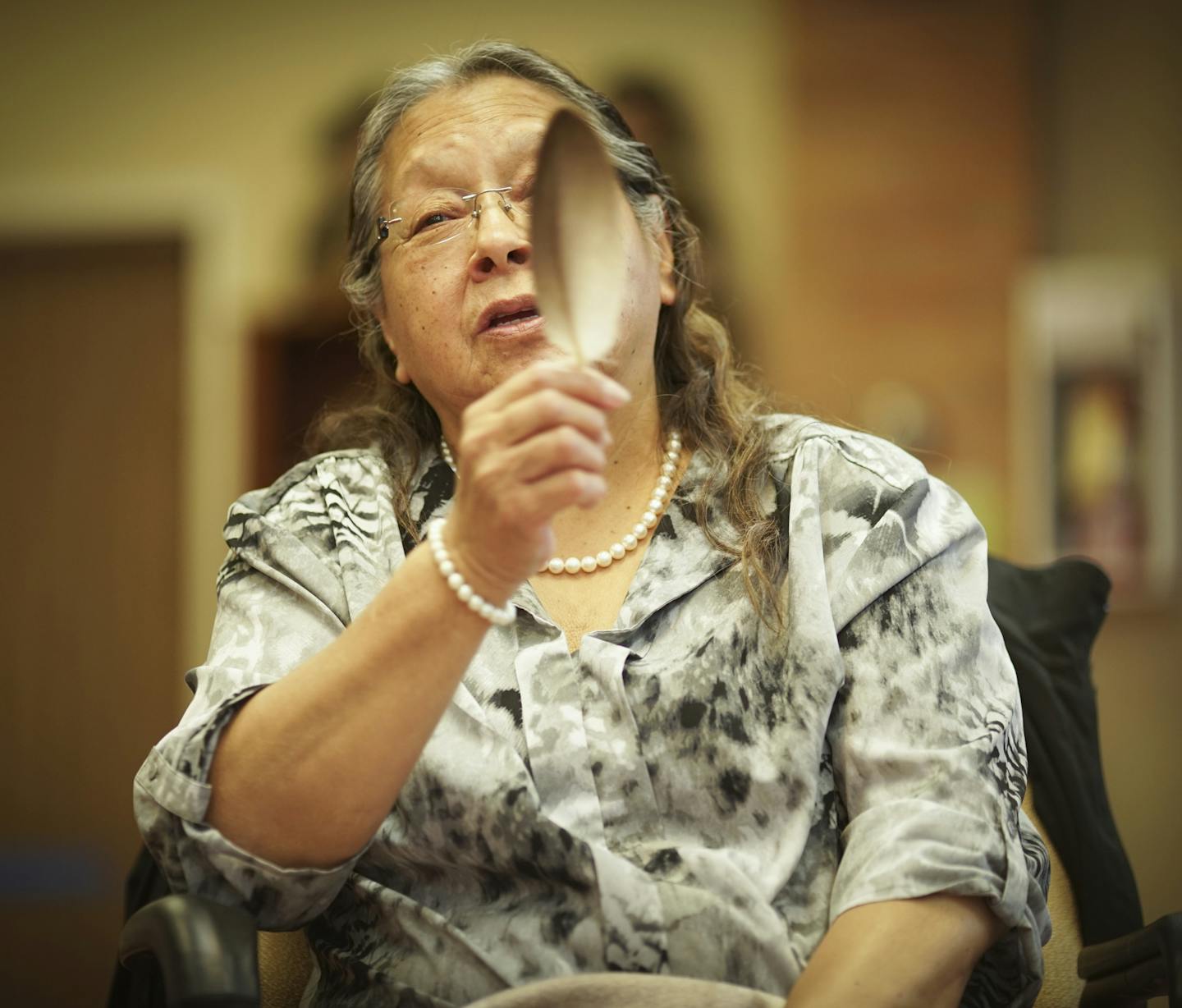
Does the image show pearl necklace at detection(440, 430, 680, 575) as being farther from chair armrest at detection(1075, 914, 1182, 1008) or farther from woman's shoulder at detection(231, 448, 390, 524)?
chair armrest at detection(1075, 914, 1182, 1008)

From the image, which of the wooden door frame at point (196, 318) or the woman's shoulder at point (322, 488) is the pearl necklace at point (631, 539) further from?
the wooden door frame at point (196, 318)

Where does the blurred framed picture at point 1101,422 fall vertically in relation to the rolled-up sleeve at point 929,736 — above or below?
below

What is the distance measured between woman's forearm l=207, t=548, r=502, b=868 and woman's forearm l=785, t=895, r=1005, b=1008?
14.6 inches

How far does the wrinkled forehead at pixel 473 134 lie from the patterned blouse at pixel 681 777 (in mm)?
418

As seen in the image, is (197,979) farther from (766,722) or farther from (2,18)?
(2,18)

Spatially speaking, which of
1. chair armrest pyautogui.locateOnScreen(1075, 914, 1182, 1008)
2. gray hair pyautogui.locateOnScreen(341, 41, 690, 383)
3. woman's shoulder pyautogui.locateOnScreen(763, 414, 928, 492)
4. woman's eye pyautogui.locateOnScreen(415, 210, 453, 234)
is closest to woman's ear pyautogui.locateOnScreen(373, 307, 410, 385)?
gray hair pyautogui.locateOnScreen(341, 41, 690, 383)

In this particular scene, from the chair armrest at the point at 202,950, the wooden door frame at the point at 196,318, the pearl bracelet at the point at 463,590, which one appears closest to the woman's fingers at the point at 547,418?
the pearl bracelet at the point at 463,590

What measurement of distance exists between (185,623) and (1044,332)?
288 centimetres

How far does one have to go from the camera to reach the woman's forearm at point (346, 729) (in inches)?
38.9

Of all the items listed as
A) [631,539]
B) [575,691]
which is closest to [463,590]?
[575,691]

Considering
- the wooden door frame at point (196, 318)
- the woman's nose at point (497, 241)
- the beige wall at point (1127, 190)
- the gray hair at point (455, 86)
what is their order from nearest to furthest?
1. the woman's nose at point (497, 241)
2. the gray hair at point (455, 86)
3. the beige wall at point (1127, 190)
4. the wooden door frame at point (196, 318)

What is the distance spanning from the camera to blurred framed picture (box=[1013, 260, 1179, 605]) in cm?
353

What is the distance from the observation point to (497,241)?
123cm

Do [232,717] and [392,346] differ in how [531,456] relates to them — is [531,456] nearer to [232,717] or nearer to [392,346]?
[232,717]
